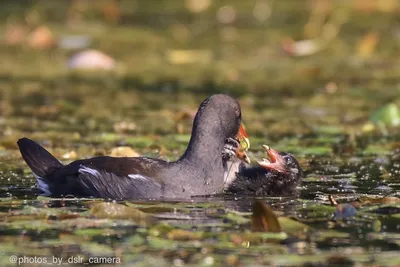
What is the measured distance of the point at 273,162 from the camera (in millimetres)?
8680

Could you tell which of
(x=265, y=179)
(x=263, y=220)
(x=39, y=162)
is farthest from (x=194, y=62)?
(x=263, y=220)

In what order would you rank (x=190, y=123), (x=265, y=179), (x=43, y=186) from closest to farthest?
(x=43, y=186), (x=265, y=179), (x=190, y=123)

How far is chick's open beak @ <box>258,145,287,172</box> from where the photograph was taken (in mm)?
8527

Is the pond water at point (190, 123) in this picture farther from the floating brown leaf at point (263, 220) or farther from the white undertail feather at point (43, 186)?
the white undertail feather at point (43, 186)

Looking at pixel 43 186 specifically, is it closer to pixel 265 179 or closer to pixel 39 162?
pixel 39 162

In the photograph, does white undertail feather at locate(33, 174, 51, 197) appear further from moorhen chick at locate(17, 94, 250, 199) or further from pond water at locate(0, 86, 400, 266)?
pond water at locate(0, 86, 400, 266)

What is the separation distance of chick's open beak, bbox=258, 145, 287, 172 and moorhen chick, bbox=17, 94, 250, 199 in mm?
423

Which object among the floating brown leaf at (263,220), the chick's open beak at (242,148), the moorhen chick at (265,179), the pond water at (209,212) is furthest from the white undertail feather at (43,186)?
the floating brown leaf at (263,220)

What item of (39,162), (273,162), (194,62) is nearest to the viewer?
(39,162)

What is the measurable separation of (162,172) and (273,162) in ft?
4.22

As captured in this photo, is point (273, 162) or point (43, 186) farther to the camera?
point (273, 162)

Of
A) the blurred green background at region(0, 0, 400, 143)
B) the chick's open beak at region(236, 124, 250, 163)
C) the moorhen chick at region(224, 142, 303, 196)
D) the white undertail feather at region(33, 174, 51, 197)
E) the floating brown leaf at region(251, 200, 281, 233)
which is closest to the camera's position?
the floating brown leaf at region(251, 200, 281, 233)

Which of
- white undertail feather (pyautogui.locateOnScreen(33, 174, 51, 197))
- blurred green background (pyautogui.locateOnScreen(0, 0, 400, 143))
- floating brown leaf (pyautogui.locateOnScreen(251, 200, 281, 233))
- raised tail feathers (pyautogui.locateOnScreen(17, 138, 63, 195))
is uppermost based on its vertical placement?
blurred green background (pyautogui.locateOnScreen(0, 0, 400, 143))

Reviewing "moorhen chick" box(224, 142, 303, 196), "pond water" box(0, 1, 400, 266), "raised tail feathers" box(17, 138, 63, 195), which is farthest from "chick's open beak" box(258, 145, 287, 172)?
"raised tail feathers" box(17, 138, 63, 195)
